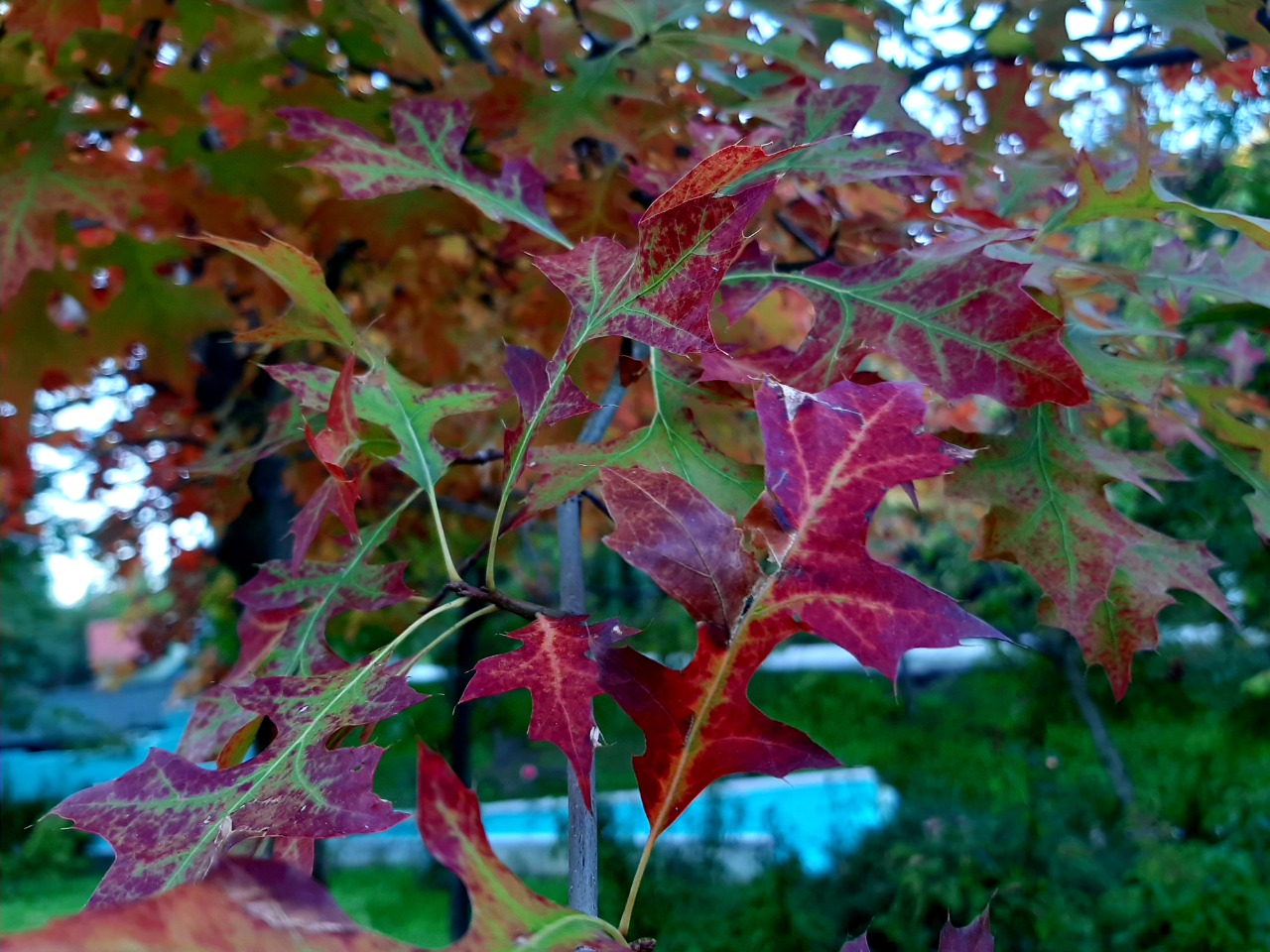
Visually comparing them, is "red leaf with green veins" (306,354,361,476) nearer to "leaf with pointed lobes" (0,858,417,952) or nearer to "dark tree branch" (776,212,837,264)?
"leaf with pointed lobes" (0,858,417,952)

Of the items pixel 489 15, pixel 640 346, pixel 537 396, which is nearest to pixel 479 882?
pixel 537 396

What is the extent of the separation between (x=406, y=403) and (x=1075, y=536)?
58cm

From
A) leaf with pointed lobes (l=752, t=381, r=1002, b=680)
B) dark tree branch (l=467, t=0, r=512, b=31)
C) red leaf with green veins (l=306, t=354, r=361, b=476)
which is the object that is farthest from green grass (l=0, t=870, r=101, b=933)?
leaf with pointed lobes (l=752, t=381, r=1002, b=680)

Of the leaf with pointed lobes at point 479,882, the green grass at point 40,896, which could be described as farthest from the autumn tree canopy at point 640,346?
the green grass at point 40,896

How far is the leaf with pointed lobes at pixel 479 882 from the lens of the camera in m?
0.41

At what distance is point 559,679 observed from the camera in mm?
589

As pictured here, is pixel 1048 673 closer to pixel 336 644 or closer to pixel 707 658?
pixel 336 644

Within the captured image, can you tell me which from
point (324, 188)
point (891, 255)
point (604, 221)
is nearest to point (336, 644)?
point (324, 188)

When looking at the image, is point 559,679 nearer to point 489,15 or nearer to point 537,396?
point 537,396

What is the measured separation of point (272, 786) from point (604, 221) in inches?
35.9

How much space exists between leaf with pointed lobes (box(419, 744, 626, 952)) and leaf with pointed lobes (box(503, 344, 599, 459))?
0.26 metres

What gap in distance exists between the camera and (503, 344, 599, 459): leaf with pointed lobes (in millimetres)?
630

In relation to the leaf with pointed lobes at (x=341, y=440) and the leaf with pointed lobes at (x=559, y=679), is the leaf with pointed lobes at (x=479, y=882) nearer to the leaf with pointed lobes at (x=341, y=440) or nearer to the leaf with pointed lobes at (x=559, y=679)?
the leaf with pointed lobes at (x=559, y=679)

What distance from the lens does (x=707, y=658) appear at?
0.56 metres
